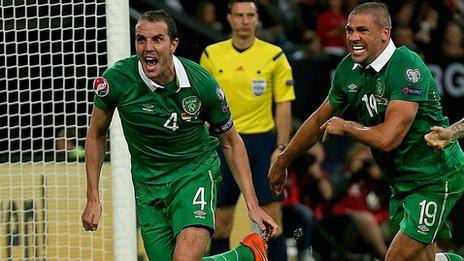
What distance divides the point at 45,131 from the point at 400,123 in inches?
138

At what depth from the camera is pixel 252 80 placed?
1098 cm

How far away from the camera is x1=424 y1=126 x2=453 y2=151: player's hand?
8.11m

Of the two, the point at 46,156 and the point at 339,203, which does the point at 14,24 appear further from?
the point at 339,203

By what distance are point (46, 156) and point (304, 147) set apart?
102 inches

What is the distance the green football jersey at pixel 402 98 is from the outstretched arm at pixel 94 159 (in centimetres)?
153

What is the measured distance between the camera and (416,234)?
8586 mm

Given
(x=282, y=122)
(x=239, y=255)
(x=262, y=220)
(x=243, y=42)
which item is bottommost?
(x=239, y=255)

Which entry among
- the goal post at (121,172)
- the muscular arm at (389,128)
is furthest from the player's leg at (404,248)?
the goal post at (121,172)

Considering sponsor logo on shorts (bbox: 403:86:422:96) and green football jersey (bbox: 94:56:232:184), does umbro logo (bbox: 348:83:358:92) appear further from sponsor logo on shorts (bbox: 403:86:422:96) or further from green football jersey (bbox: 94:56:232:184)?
green football jersey (bbox: 94:56:232:184)

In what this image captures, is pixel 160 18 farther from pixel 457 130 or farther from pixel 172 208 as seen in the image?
pixel 457 130

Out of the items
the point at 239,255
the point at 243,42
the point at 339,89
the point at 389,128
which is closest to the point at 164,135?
the point at 239,255

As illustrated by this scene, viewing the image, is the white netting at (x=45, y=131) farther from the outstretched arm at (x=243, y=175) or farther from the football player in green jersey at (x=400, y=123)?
the football player in green jersey at (x=400, y=123)

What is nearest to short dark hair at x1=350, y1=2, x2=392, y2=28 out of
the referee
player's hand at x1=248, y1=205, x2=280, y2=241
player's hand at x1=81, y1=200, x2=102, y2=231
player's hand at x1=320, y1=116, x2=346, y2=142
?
player's hand at x1=320, y1=116, x2=346, y2=142

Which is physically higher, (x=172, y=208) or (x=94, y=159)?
(x=94, y=159)
